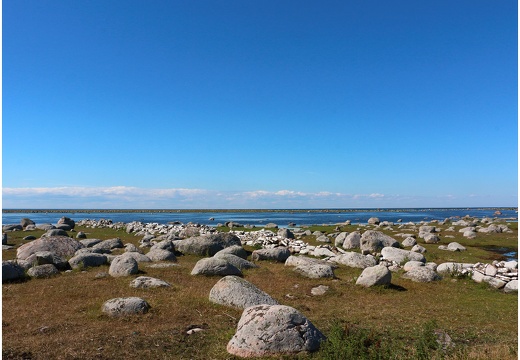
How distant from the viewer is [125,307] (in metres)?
14.5

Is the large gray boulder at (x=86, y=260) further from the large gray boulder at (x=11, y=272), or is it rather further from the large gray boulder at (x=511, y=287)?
the large gray boulder at (x=511, y=287)

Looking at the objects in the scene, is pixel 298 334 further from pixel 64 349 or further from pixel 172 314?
pixel 64 349

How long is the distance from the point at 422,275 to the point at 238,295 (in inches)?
517

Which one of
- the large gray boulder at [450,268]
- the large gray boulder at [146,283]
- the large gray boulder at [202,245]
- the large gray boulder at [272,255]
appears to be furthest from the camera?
the large gray boulder at [202,245]

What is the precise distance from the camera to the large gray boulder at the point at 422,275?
888 inches

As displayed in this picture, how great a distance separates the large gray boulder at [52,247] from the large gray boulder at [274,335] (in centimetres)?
2548

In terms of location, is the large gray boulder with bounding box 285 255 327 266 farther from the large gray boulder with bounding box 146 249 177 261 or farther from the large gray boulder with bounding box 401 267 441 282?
the large gray boulder with bounding box 146 249 177 261

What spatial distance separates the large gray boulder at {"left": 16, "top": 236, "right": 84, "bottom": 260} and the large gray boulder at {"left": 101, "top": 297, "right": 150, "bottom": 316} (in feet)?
62.7

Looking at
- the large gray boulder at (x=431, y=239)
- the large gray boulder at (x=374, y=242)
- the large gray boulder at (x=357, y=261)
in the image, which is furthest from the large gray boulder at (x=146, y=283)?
the large gray boulder at (x=431, y=239)

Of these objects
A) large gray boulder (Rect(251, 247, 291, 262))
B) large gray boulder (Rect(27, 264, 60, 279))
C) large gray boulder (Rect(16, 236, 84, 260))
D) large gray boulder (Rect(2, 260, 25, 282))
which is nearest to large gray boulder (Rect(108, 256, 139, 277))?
large gray boulder (Rect(27, 264, 60, 279))

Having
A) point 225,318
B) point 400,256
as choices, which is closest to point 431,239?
point 400,256

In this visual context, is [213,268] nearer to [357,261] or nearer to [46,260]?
[357,261]

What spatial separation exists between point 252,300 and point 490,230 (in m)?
53.6

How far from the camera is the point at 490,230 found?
182ft
